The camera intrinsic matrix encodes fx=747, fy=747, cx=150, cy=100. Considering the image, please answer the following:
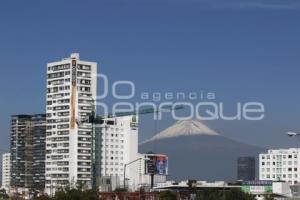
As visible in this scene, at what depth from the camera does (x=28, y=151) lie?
598 ft

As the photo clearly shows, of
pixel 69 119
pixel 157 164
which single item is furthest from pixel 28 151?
pixel 157 164

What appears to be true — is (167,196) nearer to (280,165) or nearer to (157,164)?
(280,165)

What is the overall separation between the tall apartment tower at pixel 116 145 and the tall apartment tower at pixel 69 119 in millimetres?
4744

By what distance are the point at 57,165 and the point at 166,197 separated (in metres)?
60.3

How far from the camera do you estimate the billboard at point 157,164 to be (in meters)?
186

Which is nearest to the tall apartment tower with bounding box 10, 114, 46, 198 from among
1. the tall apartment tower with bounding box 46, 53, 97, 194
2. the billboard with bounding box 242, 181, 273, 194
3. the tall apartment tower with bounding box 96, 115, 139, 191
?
the tall apartment tower with bounding box 46, 53, 97, 194

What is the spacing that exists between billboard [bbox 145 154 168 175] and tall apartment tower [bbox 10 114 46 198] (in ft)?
88.4

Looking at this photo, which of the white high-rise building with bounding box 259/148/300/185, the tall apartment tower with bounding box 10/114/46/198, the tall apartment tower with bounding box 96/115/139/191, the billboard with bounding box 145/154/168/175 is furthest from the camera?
the billboard with bounding box 145/154/168/175

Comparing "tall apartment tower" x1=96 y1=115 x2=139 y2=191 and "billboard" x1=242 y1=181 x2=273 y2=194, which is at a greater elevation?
"tall apartment tower" x1=96 y1=115 x2=139 y2=191

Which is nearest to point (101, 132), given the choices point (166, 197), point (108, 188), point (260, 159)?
point (108, 188)

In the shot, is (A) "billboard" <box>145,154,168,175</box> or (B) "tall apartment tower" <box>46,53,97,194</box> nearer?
(B) "tall apartment tower" <box>46,53,97,194</box>

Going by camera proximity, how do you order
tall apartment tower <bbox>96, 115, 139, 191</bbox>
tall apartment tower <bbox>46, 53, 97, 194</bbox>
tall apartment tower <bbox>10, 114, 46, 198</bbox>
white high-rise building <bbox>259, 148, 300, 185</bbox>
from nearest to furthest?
tall apartment tower <bbox>46, 53, 97, 194</bbox> → tall apartment tower <bbox>96, 115, 139, 191</bbox> → white high-rise building <bbox>259, 148, 300, 185</bbox> → tall apartment tower <bbox>10, 114, 46, 198</bbox>

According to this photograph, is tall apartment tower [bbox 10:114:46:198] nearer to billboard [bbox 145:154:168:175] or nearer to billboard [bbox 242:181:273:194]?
billboard [bbox 145:154:168:175]

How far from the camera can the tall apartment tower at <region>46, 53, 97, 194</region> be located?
156125mm
